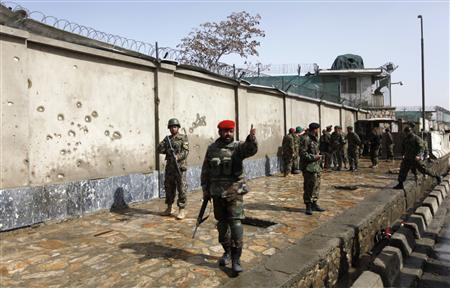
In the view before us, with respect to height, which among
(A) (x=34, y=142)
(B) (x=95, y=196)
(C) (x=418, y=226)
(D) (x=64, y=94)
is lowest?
(C) (x=418, y=226)

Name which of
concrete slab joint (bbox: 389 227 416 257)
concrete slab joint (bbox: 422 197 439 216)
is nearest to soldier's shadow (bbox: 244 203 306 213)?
concrete slab joint (bbox: 389 227 416 257)

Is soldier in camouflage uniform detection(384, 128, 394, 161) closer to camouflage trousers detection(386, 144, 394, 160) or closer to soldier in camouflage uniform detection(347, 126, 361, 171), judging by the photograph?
camouflage trousers detection(386, 144, 394, 160)

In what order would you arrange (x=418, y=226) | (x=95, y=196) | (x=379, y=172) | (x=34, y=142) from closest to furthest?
(x=34, y=142), (x=95, y=196), (x=418, y=226), (x=379, y=172)

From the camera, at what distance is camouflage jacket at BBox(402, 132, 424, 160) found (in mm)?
9344

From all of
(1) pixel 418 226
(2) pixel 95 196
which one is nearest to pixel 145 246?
(2) pixel 95 196

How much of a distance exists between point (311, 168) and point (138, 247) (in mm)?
3630

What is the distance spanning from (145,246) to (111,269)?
834 millimetres

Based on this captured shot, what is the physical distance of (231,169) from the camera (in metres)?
4.11

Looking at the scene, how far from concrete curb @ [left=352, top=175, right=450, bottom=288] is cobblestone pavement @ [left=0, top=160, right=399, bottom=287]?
3.59 ft

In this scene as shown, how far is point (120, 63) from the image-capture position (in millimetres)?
7316

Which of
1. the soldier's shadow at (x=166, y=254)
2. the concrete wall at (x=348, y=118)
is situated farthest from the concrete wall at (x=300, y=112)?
the soldier's shadow at (x=166, y=254)

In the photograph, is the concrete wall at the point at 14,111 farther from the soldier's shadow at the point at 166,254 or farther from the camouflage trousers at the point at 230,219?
the camouflage trousers at the point at 230,219

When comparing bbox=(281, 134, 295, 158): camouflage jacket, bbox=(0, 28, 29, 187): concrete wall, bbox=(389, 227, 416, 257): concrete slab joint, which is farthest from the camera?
bbox=(281, 134, 295, 158): camouflage jacket

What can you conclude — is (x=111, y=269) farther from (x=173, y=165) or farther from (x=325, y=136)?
(x=325, y=136)
